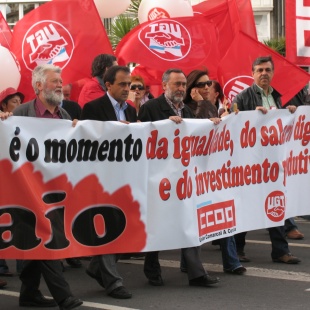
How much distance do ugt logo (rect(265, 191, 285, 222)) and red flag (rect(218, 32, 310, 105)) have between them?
189 cm

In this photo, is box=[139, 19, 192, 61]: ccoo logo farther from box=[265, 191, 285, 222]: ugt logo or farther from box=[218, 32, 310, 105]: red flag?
box=[265, 191, 285, 222]: ugt logo

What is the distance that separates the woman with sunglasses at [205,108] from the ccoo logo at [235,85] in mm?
2013

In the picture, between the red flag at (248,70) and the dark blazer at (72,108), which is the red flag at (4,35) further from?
the red flag at (248,70)

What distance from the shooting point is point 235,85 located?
41.0ft

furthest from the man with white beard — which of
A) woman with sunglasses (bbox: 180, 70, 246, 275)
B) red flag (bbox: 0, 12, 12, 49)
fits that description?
red flag (bbox: 0, 12, 12, 49)

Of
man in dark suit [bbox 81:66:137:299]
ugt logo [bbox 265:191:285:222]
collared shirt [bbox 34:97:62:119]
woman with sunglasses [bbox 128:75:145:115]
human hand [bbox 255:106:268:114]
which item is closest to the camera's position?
collared shirt [bbox 34:97:62:119]

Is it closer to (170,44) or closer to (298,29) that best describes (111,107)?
(298,29)

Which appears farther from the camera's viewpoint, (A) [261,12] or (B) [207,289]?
(A) [261,12]

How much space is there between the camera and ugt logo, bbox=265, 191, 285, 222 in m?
10.0

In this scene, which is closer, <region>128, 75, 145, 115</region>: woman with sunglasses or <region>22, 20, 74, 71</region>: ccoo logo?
<region>22, 20, 74, 71</region>: ccoo logo

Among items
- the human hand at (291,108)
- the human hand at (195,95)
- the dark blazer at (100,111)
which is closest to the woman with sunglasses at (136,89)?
the human hand at (195,95)

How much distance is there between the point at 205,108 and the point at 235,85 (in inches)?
112

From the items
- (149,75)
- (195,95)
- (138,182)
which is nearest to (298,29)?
(149,75)

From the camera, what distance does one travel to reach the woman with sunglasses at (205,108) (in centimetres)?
950
